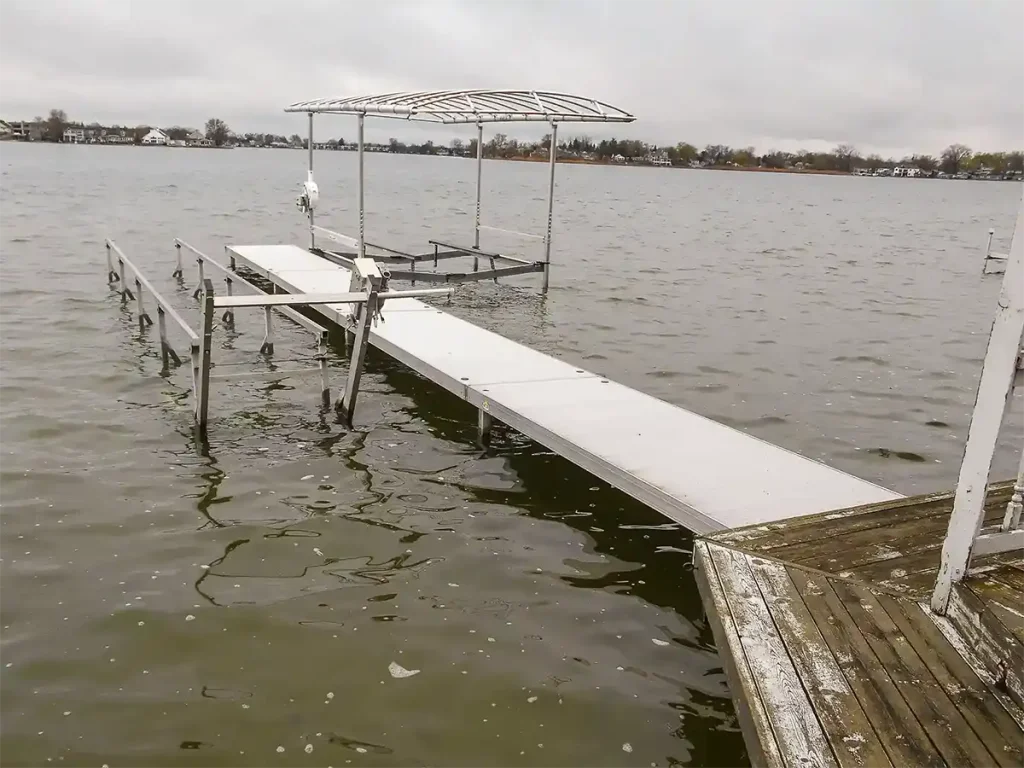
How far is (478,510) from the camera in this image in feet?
22.0

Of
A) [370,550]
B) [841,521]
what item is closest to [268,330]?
[370,550]

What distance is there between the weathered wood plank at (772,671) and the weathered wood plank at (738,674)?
0.02 m

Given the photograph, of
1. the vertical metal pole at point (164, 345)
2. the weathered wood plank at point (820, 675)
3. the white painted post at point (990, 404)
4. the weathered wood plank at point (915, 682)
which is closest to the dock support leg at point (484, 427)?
the weathered wood plank at point (820, 675)

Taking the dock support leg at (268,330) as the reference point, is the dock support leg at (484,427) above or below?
below

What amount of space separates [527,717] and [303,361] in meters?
7.56

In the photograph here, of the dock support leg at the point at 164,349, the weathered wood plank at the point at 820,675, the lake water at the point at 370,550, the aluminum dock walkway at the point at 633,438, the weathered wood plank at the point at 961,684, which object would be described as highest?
the weathered wood plank at the point at 961,684

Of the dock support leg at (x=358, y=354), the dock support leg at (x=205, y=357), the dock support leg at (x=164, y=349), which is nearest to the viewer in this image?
the dock support leg at (x=205, y=357)

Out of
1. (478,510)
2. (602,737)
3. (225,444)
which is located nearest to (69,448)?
(225,444)

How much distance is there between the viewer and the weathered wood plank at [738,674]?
2965 mm

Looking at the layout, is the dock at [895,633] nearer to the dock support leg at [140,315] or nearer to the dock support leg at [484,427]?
the dock support leg at [484,427]

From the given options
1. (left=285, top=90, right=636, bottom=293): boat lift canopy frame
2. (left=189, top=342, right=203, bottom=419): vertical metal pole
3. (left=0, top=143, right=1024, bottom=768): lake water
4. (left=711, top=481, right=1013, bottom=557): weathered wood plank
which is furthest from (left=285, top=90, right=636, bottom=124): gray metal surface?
(left=711, top=481, right=1013, bottom=557): weathered wood plank

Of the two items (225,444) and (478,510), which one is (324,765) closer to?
(478,510)

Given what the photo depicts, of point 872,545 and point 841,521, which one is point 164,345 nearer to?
point 841,521

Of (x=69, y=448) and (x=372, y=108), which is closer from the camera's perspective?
(x=69, y=448)
